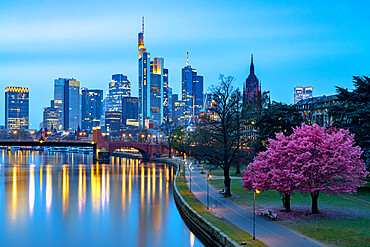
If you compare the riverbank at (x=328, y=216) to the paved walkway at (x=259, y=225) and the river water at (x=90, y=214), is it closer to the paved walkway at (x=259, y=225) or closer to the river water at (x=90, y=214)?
the paved walkway at (x=259, y=225)

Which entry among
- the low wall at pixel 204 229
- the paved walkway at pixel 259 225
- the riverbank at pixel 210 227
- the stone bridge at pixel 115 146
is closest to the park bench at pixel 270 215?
the paved walkway at pixel 259 225

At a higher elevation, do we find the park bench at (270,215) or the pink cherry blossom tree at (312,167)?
the pink cherry blossom tree at (312,167)

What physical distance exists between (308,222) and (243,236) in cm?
682

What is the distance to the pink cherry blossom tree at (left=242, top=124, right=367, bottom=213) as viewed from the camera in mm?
31812

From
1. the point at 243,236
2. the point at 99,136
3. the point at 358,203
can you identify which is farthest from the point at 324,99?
the point at 243,236

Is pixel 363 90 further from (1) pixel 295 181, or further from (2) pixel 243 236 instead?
(2) pixel 243 236

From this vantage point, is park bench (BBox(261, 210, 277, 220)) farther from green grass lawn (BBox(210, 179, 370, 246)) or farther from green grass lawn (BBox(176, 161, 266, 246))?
green grass lawn (BBox(176, 161, 266, 246))

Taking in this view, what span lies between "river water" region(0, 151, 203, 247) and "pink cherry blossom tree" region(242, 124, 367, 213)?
7981 mm

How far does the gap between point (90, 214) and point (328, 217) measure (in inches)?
1011

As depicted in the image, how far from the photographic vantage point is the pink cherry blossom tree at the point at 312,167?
3181 cm

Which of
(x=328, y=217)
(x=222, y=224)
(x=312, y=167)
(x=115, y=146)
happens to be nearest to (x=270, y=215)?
(x=222, y=224)

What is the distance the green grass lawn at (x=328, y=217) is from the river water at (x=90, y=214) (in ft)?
23.7

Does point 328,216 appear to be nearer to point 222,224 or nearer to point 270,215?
point 270,215

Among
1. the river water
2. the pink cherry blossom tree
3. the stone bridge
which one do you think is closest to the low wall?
the river water
